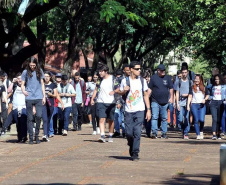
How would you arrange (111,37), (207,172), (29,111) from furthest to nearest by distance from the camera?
(111,37), (29,111), (207,172)

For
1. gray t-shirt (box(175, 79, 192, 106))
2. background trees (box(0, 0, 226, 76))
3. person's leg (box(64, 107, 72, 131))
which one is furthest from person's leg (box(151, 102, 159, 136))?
background trees (box(0, 0, 226, 76))

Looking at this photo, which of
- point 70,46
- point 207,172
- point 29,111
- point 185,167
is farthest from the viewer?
point 70,46

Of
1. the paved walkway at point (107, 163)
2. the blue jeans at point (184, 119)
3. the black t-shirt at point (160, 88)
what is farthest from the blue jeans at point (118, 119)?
the blue jeans at point (184, 119)

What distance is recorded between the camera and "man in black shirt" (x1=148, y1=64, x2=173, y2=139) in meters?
18.8

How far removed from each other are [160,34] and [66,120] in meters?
23.2

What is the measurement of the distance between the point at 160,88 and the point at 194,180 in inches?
343

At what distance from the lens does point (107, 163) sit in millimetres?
12422

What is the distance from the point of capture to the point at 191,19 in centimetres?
3114

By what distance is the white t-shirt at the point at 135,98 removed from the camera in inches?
525

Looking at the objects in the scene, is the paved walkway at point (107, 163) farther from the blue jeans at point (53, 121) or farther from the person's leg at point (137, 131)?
the blue jeans at point (53, 121)

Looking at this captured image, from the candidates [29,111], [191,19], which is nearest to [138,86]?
[29,111]

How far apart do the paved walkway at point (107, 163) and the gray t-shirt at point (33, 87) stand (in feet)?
3.55

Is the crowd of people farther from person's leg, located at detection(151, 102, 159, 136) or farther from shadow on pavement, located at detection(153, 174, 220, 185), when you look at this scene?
shadow on pavement, located at detection(153, 174, 220, 185)

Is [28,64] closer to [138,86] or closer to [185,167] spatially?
[138,86]
